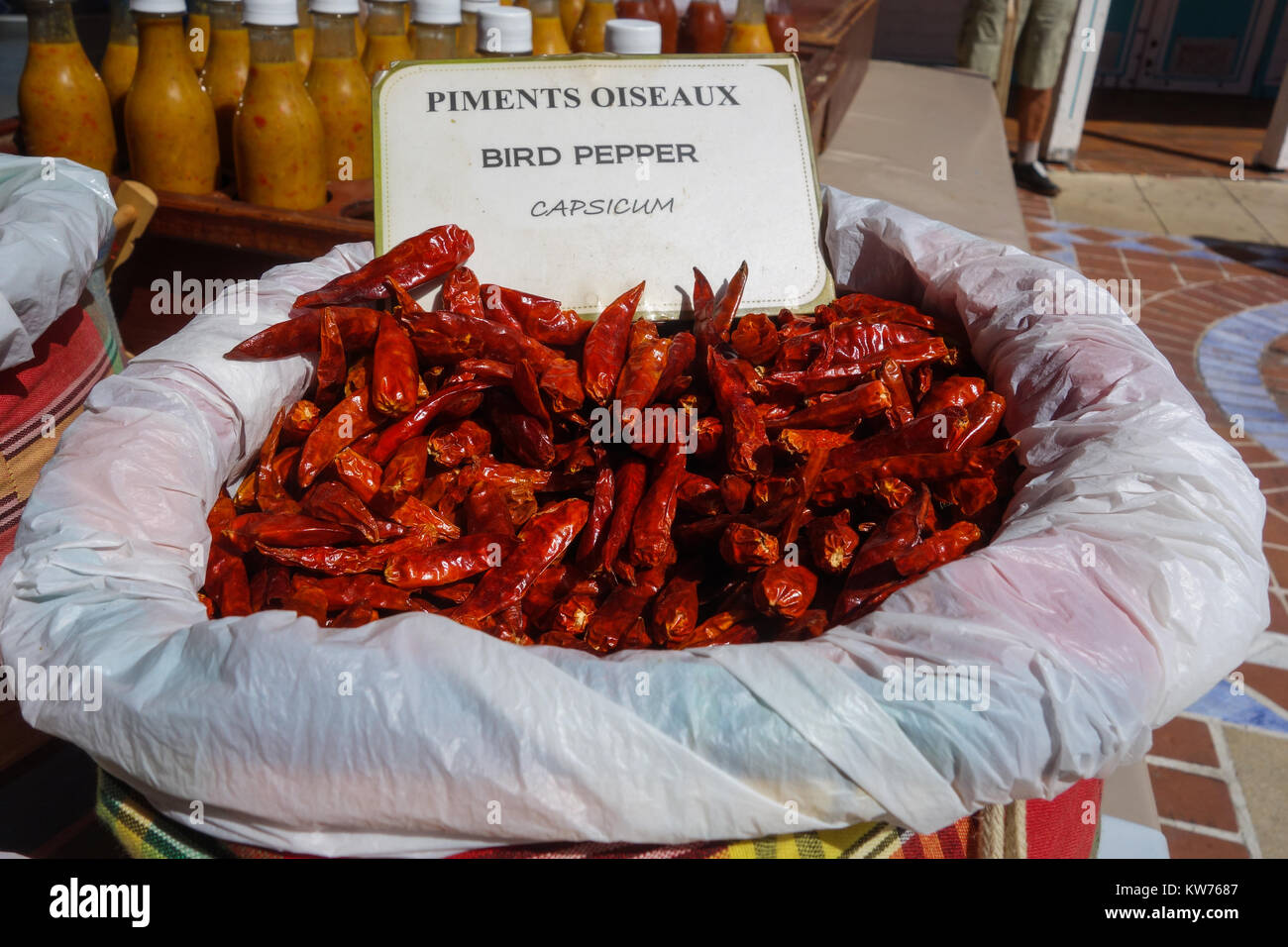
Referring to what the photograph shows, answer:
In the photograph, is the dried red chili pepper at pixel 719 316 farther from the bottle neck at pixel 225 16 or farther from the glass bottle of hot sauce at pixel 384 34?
the bottle neck at pixel 225 16

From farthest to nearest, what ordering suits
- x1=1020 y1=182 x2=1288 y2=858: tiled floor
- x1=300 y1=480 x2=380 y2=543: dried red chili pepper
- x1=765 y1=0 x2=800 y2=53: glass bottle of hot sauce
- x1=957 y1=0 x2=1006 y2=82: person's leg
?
1. x1=957 y1=0 x2=1006 y2=82: person's leg
2. x1=765 y1=0 x2=800 y2=53: glass bottle of hot sauce
3. x1=1020 y1=182 x2=1288 y2=858: tiled floor
4. x1=300 y1=480 x2=380 y2=543: dried red chili pepper

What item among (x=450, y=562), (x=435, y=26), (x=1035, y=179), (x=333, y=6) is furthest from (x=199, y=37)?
(x=1035, y=179)

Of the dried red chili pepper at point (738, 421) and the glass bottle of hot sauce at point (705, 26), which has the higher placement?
the glass bottle of hot sauce at point (705, 26)

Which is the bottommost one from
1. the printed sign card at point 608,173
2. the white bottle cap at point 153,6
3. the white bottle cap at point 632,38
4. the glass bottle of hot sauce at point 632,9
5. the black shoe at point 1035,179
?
the black shoe at point 1035,179

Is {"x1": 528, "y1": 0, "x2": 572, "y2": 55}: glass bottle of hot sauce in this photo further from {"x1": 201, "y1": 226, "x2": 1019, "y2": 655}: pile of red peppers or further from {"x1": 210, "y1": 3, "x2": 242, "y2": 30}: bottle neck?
{"x1": 201, "y1": 226, "x2": 1019, "y2": 655}: pile of red peppers

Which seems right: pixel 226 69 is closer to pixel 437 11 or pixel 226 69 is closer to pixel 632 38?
pixel 437 11

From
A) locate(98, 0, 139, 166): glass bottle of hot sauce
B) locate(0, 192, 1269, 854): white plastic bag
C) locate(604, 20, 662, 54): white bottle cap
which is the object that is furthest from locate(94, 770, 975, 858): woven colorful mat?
locate(98, 0, 139, 166): glass bottle of hot sauce

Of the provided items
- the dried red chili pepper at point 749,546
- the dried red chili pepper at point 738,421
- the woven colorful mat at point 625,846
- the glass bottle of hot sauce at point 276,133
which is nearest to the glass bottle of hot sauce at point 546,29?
the glass bottle of hot sauce at point 276,133
